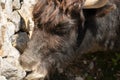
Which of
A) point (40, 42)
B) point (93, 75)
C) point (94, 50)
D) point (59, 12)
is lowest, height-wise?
point (93, 75)

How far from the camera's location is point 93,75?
22.1 feet

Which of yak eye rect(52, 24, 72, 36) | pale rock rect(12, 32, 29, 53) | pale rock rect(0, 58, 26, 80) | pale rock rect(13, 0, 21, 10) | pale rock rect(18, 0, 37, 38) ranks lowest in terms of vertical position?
pale rock rect(0, 58, 26, 80)

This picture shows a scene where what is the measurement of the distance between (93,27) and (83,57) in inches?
44.5

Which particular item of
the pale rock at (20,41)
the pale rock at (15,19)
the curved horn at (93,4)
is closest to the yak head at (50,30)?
the curved horn at (93,4)

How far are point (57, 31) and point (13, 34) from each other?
1004 millimetres

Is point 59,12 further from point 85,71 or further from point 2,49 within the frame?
point 85,71

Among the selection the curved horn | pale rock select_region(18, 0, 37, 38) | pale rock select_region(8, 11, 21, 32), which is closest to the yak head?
the curved horn

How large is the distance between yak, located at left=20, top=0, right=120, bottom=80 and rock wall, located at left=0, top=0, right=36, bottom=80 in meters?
0.26

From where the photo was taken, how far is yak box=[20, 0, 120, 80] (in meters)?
5.40

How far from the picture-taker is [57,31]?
5.45 m

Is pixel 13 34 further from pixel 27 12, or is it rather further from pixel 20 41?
pixel 27 12

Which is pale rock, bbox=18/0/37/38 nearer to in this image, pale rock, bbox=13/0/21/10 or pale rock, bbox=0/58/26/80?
pale rock, bbox=13/0/21/10

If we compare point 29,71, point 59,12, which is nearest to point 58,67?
point 29,71

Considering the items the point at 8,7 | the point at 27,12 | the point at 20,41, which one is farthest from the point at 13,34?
the point at 27,12
